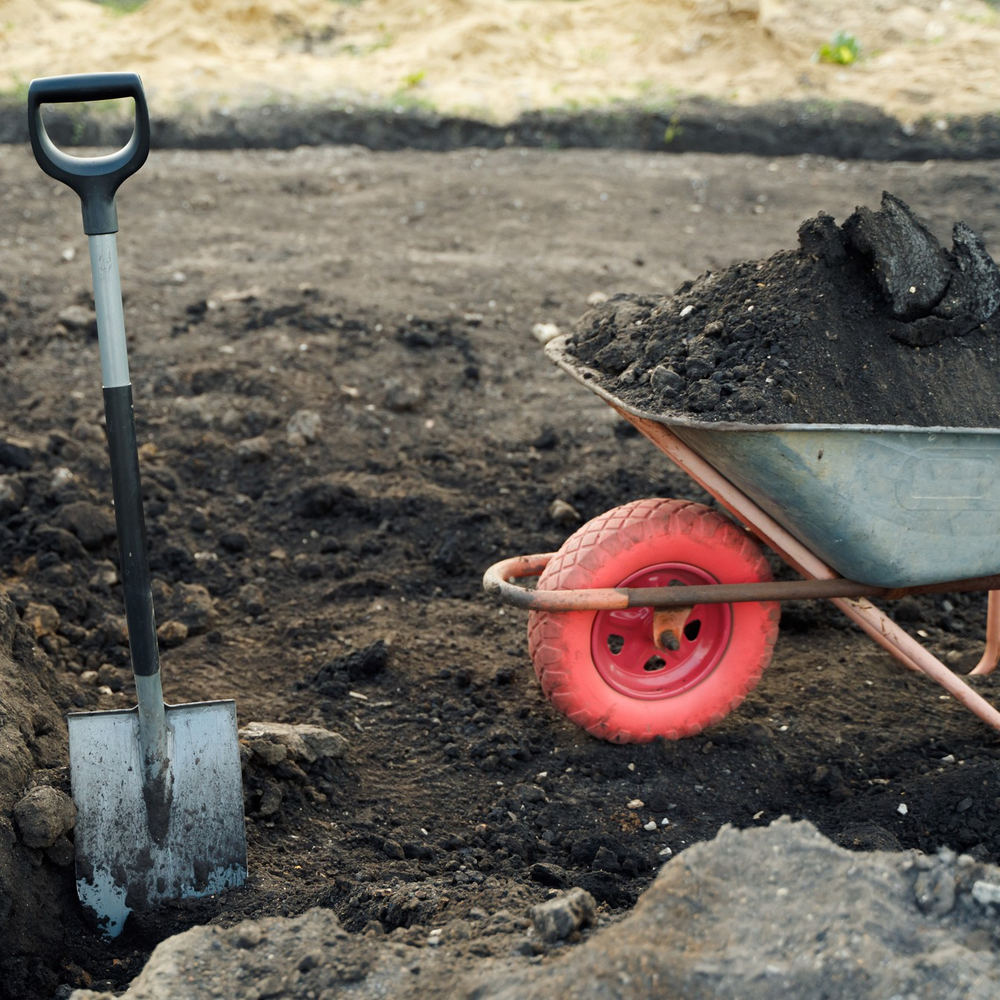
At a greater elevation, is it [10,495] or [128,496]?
[128,496]

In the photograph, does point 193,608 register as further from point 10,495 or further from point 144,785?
point 144,785

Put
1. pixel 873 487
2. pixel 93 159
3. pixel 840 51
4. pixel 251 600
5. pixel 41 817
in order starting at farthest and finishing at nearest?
1. pixel 840 51
2. pixel 251 600
3. pixel 873 487
4. pixel 41 817
5. pixel 93 159

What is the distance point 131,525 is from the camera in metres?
2.27

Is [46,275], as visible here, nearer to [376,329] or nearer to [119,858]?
[376,329]

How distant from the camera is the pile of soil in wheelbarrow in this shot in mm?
2590

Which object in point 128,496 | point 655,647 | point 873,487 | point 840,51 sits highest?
point 840,51

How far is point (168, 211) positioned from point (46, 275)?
1.38m

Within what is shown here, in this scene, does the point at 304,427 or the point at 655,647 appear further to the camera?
the point at 304,427

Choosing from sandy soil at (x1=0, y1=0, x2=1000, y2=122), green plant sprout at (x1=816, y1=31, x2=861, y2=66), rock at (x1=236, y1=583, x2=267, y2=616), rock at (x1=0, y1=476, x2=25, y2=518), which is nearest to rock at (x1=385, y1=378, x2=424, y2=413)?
rock at (x1=236, y1=583, x2=267, y2=616)

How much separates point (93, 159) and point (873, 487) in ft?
6.14

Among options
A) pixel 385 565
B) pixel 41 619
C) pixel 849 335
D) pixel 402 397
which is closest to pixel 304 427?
pixel 402 397

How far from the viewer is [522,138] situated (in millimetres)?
9164

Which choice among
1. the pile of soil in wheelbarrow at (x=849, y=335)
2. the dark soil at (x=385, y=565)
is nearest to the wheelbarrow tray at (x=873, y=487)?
the pile of soil in wheelbarrow at (x=849, y=335)

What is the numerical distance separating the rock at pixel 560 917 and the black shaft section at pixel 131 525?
102cm
